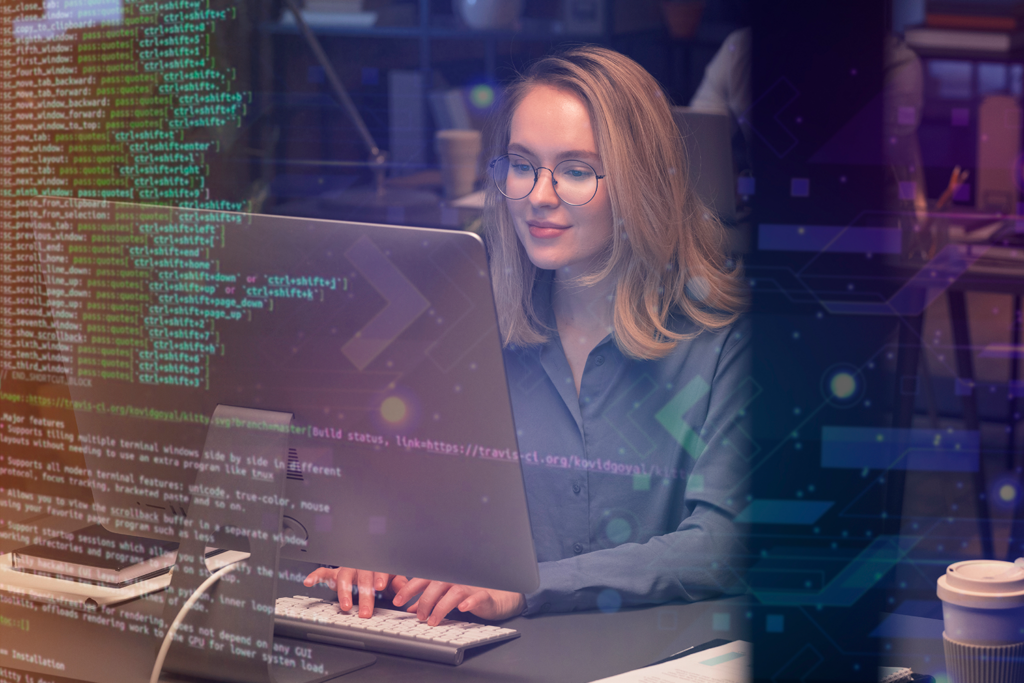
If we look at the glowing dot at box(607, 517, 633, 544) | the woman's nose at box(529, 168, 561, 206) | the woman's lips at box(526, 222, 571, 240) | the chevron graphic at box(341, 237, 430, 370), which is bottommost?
the glowing dot at box(607, 517, 633, 544)

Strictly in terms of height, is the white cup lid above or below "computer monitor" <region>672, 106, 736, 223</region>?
below

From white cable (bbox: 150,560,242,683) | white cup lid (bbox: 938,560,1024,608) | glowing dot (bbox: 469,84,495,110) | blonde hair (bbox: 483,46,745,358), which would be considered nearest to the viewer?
white cup lid (bbox: 938,560,1024,608)

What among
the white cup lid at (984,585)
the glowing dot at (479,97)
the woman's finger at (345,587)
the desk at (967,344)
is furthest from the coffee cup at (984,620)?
the glowing dot at (479,97)

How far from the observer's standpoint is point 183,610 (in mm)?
611

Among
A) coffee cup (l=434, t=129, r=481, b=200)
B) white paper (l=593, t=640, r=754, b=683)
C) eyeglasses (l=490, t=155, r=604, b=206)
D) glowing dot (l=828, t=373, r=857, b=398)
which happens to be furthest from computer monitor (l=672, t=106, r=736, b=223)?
Result: white paper (l=593, t=640, r=754, b=683)

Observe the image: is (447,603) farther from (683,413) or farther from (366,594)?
(683,413)

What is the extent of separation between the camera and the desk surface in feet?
2.02

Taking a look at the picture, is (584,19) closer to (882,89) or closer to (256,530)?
(882,89)

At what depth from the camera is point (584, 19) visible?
1341mm

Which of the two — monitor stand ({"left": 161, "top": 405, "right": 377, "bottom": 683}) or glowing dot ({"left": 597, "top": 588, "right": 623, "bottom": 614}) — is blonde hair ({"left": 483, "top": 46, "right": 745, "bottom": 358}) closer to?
glowing dot ({"left": 597, "top": 588, "right": 623, "bottom": 614})

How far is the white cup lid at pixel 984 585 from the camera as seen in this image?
490 millimetres

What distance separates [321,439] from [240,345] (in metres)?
0.10

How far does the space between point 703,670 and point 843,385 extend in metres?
0.75

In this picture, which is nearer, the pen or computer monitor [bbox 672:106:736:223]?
the pen
